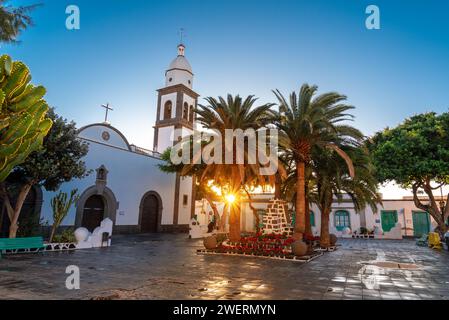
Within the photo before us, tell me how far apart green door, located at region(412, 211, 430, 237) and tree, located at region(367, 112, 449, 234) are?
28.1 ft

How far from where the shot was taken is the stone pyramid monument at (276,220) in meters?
15.8

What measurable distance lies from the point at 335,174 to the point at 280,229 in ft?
14.9

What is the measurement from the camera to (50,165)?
13492 millimetres

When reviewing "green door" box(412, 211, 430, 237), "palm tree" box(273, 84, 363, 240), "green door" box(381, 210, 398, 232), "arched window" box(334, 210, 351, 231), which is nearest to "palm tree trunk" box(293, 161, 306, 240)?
"palm tree" box(273, 84, 363, 240)

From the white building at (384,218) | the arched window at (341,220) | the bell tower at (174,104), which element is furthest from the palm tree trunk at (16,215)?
the arched window at (341,220)

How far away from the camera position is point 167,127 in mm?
31031

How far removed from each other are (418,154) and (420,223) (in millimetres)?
12939

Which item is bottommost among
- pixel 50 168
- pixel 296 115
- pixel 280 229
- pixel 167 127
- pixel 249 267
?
pixel 249 267

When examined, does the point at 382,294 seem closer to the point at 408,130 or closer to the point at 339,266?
the point at 339,266

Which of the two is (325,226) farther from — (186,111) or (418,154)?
(186,111)

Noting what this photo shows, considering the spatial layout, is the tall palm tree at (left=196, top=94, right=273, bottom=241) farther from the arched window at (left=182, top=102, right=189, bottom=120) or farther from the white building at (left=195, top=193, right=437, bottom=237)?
the arched window at (left=182, top=102, right=189, bottom=120)

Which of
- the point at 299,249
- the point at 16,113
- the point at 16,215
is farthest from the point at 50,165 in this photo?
the point at 299,249

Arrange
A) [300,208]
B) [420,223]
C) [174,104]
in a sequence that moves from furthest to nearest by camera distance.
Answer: [174,104] < [420,223] < [300,208]
